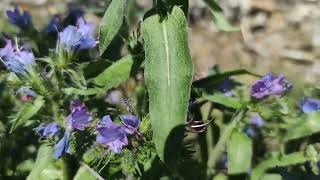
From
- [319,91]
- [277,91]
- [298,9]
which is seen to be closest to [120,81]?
[277,91]

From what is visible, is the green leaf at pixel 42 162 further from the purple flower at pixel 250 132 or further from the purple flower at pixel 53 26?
the purple flower at pixel 250 132

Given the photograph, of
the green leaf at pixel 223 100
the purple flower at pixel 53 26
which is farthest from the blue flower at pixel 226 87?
the purple flower at pixel 53 26

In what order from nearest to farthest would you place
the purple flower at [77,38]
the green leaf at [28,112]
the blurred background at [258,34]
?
Answer: the green leaf at [28,112] < the purple flower at [77,38] < the blurred background at [258,34]

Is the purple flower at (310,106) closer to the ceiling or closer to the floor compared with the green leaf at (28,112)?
closer to the floor

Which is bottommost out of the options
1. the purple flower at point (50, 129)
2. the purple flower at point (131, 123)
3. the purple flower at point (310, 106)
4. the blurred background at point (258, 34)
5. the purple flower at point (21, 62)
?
the blurred background at point (258, 34)

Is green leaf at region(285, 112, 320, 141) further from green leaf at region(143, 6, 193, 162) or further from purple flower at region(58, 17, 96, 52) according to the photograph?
purple flower at region(58, 17, 96, 52)

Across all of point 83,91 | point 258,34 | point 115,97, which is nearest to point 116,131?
point 83,91
